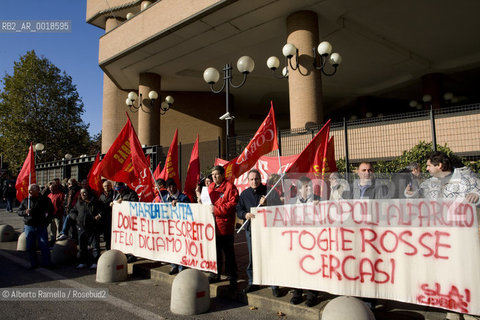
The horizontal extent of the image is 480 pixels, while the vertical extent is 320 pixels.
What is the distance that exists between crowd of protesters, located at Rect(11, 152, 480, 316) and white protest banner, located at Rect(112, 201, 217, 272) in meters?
0.17

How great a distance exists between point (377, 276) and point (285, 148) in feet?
25.6

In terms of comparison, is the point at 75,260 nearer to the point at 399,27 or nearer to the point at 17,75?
the point at 399,27

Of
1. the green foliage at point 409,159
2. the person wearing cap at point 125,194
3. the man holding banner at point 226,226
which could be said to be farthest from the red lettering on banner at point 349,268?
the green foliage at point 409,159

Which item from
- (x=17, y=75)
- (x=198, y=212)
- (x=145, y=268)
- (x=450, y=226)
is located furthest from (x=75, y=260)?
(x=17, y=75)

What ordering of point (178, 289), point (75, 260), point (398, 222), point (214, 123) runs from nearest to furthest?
1. point (398, 222)
2. point (178, 289)
3. point (75, 260)
4. point (214, 123)

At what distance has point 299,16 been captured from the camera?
39.7 ft

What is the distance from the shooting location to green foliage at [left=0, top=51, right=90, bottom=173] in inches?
1041

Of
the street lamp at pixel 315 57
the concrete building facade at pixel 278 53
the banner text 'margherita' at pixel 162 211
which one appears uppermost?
the concrete building facade at pixel 278 53

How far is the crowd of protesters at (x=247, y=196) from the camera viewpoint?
Result: 4073mm

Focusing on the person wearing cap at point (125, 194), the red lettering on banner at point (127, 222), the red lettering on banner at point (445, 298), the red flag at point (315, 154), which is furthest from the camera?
the person wearing cap at point (125, 194)

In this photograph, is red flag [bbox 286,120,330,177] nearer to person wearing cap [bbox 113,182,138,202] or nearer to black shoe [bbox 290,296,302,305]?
black shoe [bbox 290,296,302,305]

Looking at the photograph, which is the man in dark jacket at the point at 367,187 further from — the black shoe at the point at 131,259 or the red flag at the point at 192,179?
the black shoe at the point at 131,259

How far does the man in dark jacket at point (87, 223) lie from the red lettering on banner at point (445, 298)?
220 inches

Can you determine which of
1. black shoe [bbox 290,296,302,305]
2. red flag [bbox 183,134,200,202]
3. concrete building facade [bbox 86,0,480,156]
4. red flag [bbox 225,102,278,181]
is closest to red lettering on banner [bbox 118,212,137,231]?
red flag [bbox 183,134,200,202]
